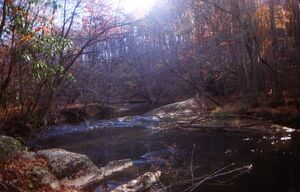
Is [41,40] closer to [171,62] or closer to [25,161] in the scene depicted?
[25,161]

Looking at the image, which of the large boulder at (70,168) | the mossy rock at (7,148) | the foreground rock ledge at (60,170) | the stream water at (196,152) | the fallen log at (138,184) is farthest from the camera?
the large boulder at (70,168)

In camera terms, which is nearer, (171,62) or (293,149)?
(293,149)

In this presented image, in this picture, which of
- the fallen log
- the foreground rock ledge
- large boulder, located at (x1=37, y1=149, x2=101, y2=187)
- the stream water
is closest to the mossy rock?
the foreground rock ledge

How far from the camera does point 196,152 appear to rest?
1227cm

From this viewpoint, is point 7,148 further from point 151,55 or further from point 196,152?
point 151,55

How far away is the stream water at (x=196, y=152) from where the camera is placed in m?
8.84

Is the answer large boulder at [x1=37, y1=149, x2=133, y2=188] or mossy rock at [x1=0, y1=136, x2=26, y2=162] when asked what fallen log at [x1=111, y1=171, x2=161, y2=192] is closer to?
large boulder at [x1=37, y1=149, x2=133, y2=188]

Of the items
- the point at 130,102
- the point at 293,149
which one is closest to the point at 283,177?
the point at 293,149

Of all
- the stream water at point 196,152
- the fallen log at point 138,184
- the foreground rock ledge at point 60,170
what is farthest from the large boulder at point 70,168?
the fallen log at point 138,184

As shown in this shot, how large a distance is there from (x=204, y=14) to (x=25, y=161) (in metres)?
26.7

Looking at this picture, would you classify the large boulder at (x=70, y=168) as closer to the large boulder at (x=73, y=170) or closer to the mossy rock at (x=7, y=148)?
the large boulder at (x=73, y=170)

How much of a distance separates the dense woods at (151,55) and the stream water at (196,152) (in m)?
2.41

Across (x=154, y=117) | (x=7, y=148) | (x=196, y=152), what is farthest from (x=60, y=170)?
(x=154, y=117)

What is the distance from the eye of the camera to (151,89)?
42.4 meters
